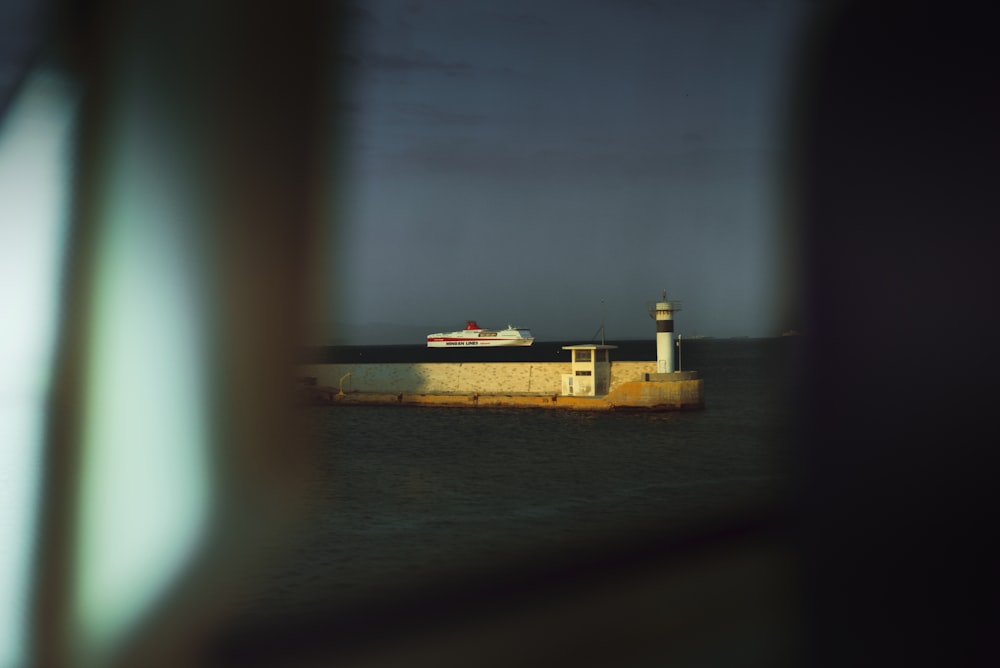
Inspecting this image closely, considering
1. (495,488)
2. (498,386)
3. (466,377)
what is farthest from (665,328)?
(495,488)

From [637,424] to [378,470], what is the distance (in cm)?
1765

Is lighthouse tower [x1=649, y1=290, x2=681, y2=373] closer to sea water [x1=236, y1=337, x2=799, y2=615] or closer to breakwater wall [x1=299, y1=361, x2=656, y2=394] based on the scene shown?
breakwater wall [x1=299, y1=361, x2=656, y2=394]

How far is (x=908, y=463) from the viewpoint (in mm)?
31250

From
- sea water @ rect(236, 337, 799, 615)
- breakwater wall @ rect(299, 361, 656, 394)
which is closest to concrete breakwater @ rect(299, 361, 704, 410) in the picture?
breakwater wall @ rect(299, 361, 656, 394)

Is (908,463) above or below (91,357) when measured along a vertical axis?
below

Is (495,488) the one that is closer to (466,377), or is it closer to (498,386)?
(498,386)

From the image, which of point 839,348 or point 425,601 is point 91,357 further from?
point 839,348

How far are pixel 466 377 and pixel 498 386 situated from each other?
8.80ft

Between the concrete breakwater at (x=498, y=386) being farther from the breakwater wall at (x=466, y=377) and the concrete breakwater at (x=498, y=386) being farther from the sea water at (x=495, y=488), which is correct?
the sea water at (x=495, y=488)

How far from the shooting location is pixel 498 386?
52.2 metres

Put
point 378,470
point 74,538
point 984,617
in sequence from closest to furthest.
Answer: point 984,617 < point 74,538 < point 378,470

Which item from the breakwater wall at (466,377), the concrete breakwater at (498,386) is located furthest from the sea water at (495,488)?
the breakwater wall at (466,377)

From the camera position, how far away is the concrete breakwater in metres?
46.5

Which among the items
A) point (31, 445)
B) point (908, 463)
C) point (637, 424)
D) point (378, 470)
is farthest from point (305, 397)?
point (908, 463)
